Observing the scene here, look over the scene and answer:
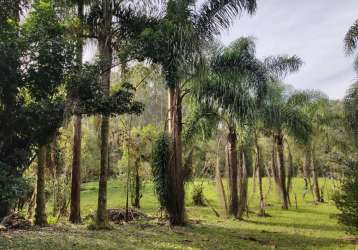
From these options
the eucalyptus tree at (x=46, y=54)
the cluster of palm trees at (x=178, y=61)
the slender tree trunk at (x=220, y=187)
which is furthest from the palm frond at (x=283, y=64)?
the eucalyptus tree at (x=46, y=54)

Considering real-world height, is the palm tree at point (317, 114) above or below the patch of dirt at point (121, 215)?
above

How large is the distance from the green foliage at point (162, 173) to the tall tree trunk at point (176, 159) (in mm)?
162

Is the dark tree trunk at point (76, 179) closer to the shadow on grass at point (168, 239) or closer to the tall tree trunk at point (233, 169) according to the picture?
the shadow on grass at point (168, 239)

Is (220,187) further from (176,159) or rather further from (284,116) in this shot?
(284,116)

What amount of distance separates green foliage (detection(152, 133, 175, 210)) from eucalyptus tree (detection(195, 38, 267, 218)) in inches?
89.1

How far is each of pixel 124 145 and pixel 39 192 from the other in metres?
7.61

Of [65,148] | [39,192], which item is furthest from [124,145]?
[39,192]

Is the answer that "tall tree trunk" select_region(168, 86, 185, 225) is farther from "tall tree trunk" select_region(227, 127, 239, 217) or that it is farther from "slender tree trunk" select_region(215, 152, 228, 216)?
"tall tree trunk" select_region(227, 127, 239, 217)

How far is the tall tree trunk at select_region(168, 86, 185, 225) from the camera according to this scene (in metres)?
12.0

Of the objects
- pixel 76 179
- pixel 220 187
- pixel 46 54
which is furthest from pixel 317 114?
pixel 46 54

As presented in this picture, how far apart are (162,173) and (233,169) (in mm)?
5299

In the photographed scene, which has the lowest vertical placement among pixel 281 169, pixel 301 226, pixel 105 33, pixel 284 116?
pixel 301 226

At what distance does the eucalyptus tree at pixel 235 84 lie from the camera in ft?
41.0

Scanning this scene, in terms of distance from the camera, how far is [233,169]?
16.5 m
